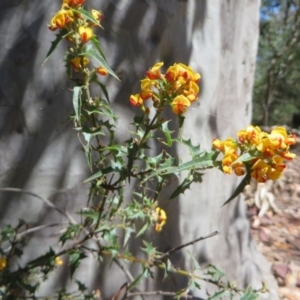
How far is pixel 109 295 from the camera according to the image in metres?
2.19

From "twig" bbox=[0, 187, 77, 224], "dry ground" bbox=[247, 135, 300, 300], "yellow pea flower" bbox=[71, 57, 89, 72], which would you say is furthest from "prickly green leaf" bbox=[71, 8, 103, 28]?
"dry ground" bbox=[247, 135, 300, 300]

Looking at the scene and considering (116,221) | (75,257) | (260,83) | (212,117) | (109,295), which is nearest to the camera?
(75,257)

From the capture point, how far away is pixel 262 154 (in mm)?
1032

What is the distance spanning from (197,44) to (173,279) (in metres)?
1.10

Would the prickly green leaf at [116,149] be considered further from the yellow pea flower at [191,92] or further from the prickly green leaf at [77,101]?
the yellow pea flower at [191,92]

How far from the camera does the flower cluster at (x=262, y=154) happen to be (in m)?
1.02

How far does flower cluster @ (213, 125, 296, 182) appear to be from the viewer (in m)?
1.02

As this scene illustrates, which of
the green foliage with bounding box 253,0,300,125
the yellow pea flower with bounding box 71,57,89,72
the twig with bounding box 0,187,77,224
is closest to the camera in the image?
the yellow pea flower with bounding box 71,57,89,72

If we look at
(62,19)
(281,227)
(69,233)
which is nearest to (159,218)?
(69,233)

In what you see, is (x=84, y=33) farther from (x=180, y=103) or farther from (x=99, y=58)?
(x=180, y=103)

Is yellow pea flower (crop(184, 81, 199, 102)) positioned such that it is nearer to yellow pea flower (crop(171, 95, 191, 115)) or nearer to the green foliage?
yellow pea flower (crop(171, 95, 191, 115))

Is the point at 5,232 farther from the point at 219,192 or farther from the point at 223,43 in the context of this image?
the point at 223,43

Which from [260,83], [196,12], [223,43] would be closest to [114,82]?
[196,12]

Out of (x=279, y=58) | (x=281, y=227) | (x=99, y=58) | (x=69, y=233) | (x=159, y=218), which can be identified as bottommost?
(x=69, y=233)
